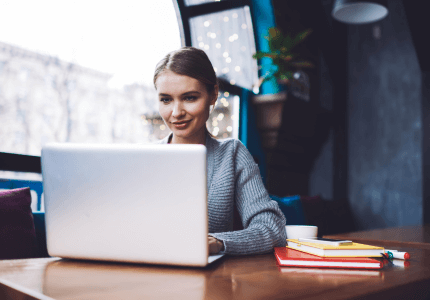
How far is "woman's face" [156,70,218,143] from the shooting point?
129 centimetres

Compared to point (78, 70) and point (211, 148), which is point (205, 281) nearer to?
point (211, 148)

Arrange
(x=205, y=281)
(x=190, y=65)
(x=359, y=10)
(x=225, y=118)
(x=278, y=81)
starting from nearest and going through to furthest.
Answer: (x=205, y=281) → (x=190, y=65) → (x=359, y=10) → (x=278, y=81) → (x=225, y=118)

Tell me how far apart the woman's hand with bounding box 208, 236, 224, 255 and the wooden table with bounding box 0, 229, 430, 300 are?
0.05m

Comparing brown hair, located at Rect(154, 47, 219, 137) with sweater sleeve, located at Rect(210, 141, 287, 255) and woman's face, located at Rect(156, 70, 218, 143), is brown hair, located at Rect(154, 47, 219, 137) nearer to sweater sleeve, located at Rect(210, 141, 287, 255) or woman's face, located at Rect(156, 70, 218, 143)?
woman's face, located at Rect(156, 70, 218, 143)

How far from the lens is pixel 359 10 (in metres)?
3.10

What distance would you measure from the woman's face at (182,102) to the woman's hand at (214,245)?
21.5 inches

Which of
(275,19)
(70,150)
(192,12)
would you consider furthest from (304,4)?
(70,150)

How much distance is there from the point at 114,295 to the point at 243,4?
340 centimetres

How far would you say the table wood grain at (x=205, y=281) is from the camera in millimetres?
595

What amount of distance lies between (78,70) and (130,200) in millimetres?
1770

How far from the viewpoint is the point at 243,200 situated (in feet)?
4.18

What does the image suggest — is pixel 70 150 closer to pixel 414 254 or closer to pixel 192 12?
pixel 414 254

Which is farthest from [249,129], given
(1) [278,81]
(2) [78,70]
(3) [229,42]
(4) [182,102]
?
(4) [182,102]

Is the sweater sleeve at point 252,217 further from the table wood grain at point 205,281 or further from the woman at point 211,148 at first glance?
the table wood grain at point 205,281
